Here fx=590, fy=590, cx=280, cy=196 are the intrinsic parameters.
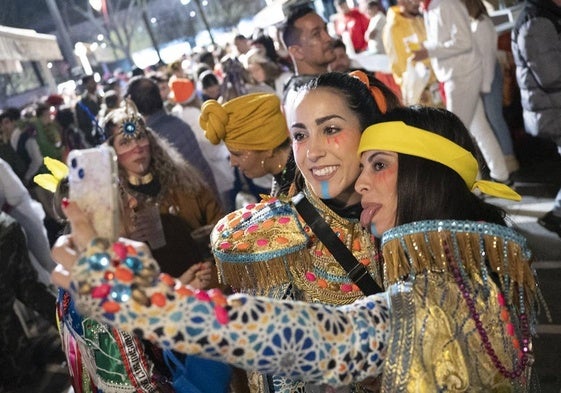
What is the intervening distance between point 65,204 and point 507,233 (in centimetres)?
104

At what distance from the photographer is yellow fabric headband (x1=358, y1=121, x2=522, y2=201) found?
161 centimetres

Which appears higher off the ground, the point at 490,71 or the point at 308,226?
the point at 308,226

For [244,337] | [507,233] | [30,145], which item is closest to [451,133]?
[507,233]

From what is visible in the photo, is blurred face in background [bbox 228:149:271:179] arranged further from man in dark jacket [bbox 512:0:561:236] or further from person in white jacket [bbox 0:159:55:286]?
person in white jacket [bbox 0:159:55:286]

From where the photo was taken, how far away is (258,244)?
205 centimetres

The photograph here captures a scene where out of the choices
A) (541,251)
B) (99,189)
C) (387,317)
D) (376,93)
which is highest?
(99,189)

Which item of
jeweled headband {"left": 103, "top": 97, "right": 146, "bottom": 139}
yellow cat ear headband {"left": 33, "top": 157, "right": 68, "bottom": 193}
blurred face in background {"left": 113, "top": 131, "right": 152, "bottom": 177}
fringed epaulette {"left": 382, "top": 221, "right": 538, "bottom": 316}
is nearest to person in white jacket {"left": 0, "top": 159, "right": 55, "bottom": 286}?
jeweled headband {"left": 103, "top": 97, "right": 146, "bottom": 139}

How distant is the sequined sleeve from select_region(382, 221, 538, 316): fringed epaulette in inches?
9.3

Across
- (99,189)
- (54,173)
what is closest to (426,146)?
(99,189)

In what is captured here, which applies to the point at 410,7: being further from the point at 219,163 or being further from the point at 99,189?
the point at 99,189

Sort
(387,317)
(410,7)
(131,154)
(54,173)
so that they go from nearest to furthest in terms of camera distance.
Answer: (387,317), (54,173), (131,154), (410,7)

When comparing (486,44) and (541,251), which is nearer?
(541,251)

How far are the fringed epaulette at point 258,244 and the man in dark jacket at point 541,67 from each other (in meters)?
3.04

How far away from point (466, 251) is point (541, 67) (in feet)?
11.1
